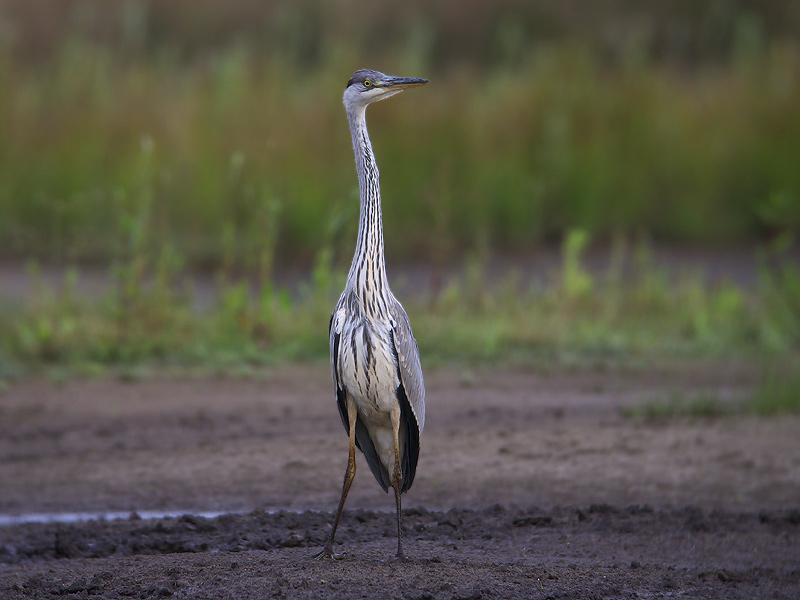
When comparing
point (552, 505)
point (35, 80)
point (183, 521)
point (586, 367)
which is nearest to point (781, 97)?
point (586, 367)

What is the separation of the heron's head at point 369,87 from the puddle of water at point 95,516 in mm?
1952

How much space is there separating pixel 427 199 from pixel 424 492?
17.5 feet

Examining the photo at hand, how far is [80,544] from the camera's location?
641 centimetres

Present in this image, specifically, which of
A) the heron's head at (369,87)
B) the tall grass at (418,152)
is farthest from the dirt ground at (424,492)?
the tall grass at (418,152)

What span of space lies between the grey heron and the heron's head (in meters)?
0.07

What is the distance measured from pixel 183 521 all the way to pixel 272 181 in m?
6.50

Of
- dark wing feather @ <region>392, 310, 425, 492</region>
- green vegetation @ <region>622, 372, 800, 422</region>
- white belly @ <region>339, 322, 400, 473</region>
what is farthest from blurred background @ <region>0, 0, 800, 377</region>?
white belly @ <region>339, 322, 400, 473</region>

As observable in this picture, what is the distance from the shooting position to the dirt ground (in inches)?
225

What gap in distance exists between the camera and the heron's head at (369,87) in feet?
20.5

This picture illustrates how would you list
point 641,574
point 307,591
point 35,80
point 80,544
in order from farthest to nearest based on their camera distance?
1. point 35,80
2. point 80,544
3. point 641,574
4. point 307,591

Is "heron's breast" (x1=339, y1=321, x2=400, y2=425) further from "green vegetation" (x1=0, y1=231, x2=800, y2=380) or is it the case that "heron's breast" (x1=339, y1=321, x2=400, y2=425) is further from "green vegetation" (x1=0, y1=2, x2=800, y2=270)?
"green vegetation" (x1=0, y1=2, x2=800, y2=270)

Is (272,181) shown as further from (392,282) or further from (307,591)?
(307,591)

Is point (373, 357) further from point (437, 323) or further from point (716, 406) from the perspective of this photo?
point (437, 323)

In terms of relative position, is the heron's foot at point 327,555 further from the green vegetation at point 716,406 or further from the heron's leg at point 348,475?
the green vegetation at point 716,406
